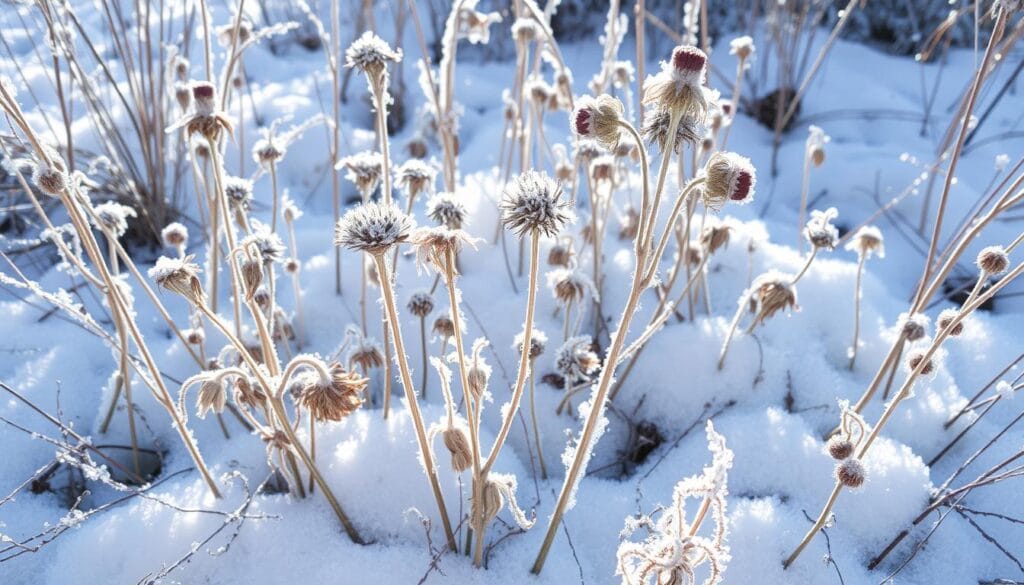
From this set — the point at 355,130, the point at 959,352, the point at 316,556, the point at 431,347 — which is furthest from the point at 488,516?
the point at 355,130

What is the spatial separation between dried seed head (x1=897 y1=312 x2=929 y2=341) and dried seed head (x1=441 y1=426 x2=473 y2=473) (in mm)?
723

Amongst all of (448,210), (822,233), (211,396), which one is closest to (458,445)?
(211,396)

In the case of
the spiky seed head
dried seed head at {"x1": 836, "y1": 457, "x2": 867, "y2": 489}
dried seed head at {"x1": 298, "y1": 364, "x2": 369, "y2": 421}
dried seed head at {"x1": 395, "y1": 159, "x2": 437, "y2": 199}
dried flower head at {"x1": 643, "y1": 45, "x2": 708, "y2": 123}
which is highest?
dried flower head at {"x1": 643, "y1": 45, "x2": 708, "y2": 123}

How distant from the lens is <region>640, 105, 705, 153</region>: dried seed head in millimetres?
738

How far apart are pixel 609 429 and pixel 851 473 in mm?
558

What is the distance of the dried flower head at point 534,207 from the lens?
0.68m

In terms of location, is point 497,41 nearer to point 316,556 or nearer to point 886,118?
point 886,118

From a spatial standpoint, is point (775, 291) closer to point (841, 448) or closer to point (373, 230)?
point (841, 448)

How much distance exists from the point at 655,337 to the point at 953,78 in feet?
6.12

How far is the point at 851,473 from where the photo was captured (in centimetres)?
82

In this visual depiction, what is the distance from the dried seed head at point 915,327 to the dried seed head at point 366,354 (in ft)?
2.82

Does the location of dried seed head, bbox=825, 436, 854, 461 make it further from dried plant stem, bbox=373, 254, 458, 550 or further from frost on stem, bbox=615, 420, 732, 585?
dried plant stem, bbox=373, 254, 458, 550

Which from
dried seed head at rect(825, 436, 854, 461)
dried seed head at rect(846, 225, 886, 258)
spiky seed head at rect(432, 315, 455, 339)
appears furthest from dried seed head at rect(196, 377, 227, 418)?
dried seed head at rect(846, 225, 886, 258)

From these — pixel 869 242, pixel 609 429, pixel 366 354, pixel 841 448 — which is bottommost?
pixel 609 429
